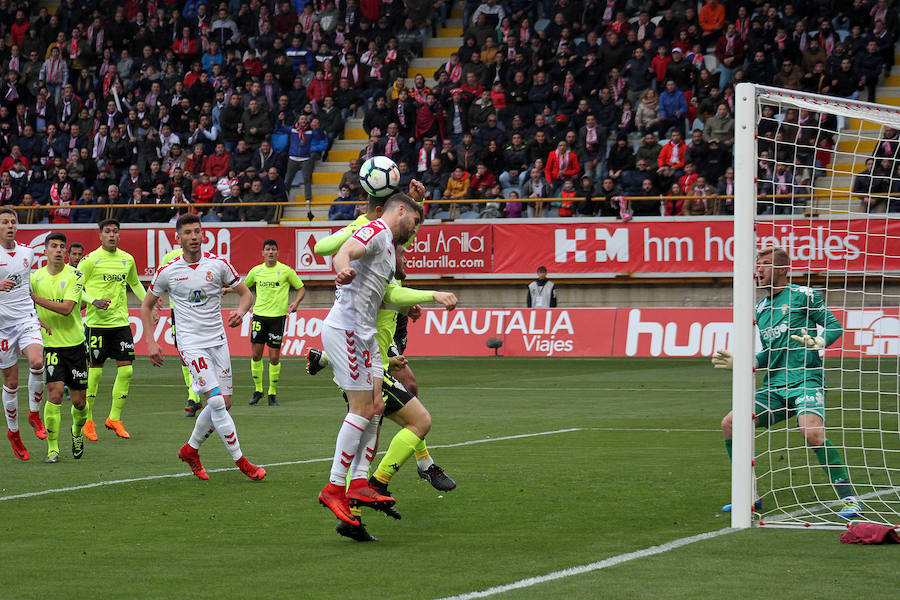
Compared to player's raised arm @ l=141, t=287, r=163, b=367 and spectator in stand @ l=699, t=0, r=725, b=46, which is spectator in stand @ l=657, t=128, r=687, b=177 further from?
player's raised arm @ l=141, t=287, r=163, b=367

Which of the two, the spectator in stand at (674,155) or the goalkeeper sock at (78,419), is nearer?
the goalkeeper sock at (78,419)

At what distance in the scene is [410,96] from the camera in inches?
1282

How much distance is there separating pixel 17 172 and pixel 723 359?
3042cm

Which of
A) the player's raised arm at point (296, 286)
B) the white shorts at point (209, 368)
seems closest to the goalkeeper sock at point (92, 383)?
the white shorts at point (209, 368)

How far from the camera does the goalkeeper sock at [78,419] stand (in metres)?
12.9

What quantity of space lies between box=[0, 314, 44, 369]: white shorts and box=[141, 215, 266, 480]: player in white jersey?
4.85ft

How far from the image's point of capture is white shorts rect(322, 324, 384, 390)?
8117mm

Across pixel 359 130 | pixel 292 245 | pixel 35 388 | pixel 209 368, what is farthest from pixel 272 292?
pixel 359 130

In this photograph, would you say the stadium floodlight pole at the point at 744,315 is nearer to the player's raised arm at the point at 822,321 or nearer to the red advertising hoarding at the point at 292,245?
the player's raised arm at the point at 822,321

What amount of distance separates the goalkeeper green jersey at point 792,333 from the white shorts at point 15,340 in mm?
7205

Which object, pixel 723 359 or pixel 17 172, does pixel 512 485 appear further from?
pixel 17 172

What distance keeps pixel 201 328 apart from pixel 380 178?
3.59 metres

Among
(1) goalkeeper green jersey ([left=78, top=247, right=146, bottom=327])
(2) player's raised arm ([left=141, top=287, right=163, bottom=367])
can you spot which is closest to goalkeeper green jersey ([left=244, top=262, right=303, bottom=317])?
(1) goalkeeper green jersey ([left=78, top=247, right=146, bottom=327])

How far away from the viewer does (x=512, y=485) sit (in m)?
10.4
